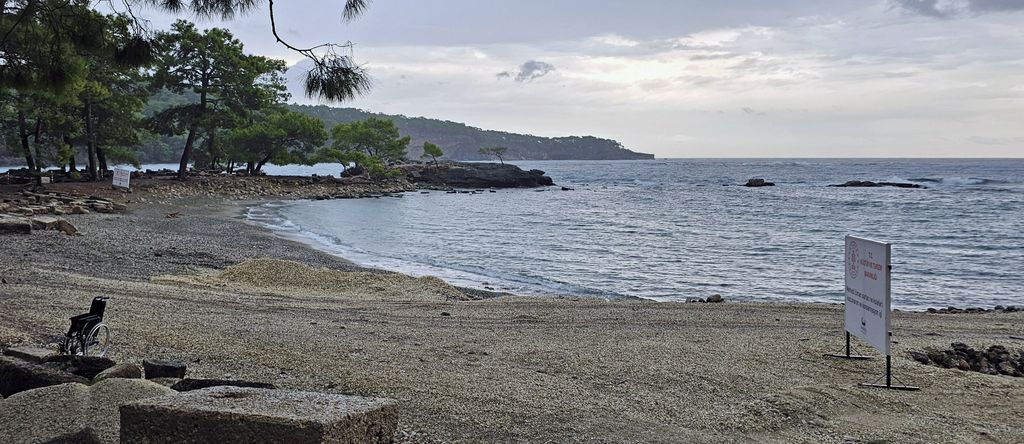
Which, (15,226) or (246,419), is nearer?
(246,419)

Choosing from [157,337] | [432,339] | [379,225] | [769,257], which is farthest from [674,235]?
[157,337]

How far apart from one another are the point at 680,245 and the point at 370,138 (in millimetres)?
61601

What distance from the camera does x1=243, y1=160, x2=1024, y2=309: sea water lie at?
19.8 m

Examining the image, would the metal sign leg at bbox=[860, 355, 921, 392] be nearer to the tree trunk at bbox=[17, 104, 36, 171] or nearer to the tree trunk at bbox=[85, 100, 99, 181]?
the tree trunk at bbox=[17, 104, 36, 171]

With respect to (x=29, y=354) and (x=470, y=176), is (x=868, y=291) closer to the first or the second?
(x=29, y=354)

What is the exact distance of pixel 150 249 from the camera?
1961 cm

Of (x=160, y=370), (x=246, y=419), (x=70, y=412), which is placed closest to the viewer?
(x=246, y=419)

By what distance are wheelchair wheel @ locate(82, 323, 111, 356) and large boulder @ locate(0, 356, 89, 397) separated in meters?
1.11

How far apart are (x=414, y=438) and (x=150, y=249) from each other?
1606 centimetres

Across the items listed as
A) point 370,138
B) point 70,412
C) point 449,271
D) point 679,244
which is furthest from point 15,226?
point 370,138

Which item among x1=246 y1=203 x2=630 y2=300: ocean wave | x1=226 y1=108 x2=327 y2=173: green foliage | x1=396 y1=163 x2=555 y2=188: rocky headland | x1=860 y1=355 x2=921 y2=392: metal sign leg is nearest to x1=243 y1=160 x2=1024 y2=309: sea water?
x1=246 y1=203 x2=630 y2=300: ocean wave

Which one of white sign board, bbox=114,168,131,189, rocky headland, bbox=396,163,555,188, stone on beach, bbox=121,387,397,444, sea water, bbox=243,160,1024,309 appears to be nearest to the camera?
stone on beach, bbox=121,387,397,444

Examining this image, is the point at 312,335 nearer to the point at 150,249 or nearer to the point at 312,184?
the point at 150,249

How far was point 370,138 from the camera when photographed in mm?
86250
